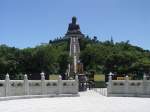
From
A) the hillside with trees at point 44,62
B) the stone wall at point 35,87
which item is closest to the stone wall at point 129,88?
the stone wall at point 35,87

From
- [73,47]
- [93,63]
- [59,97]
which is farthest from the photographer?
[73,47]

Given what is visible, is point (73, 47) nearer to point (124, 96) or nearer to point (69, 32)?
point (69, 32)

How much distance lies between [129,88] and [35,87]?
745 cm

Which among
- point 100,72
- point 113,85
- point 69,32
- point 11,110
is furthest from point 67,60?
point 69,32

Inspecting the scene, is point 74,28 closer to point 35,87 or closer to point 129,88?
point 129,88

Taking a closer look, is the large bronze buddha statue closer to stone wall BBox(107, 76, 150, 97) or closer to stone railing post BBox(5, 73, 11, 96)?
stone wall BBox(107, 76, 150, 97)

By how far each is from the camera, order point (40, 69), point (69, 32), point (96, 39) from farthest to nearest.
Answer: point (96, 39) < point (69, 32) < point (40, 69)

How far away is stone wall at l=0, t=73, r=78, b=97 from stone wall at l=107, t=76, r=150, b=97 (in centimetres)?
307

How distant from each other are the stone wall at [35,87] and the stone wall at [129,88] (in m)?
3.07

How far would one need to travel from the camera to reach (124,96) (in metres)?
31.0

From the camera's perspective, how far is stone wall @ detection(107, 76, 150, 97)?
102 ft

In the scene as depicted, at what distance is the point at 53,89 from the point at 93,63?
159 feet

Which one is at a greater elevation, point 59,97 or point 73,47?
point 73,47

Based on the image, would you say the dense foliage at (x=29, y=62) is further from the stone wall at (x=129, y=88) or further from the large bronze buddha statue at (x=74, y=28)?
the large bronze buddha statue at (x=74, y=28)
